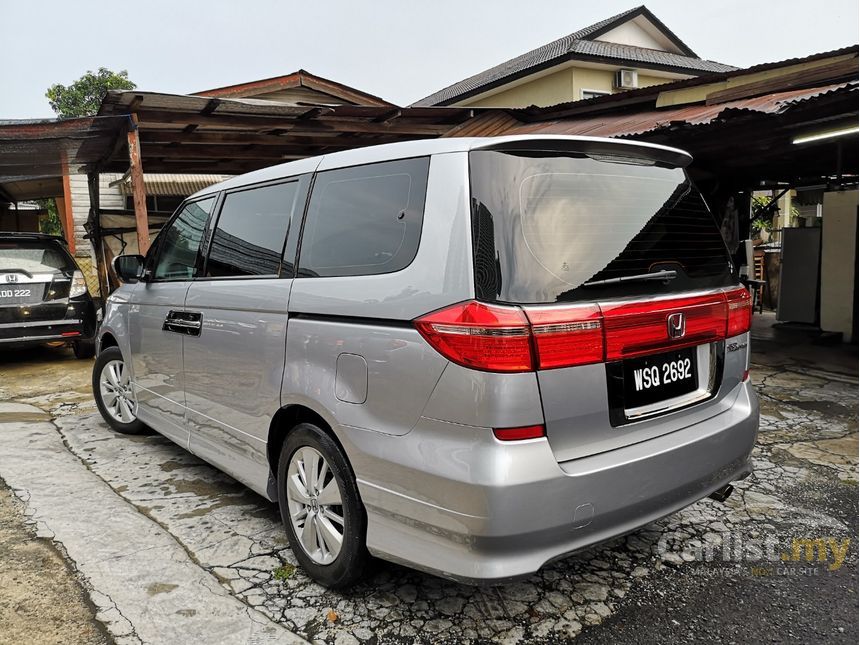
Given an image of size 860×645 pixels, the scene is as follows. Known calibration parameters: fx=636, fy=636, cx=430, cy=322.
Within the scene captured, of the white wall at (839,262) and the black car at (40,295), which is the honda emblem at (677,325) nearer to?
the black car at (40,295)

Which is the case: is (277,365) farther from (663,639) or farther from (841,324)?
(841,324)

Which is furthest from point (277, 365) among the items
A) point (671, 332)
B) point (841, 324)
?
point (841, 324)

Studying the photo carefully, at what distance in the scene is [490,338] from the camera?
6.40 ft

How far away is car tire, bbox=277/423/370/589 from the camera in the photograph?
7.91ft

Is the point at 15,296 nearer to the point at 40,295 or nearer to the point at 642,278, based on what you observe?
the point at 40,295

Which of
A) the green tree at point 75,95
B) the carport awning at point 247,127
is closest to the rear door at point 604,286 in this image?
the carport awning at point 247,127

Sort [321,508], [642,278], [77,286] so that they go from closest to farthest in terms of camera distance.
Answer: [642,278]
[321,508]
[77,286]

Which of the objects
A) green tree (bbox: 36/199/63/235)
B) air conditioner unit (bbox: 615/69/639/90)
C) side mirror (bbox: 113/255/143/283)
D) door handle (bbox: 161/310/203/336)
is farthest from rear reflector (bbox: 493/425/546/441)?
green tree (bbox: 36/199/63/235)

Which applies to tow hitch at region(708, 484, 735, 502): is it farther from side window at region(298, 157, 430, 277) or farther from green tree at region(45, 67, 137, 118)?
green tree at region(45, 67, 137, 118)

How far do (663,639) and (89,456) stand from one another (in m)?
3.78

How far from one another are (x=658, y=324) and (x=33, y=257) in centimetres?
777

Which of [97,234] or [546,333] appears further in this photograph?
[97,234]

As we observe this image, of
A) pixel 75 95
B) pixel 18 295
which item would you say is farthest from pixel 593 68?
pixel 75 95

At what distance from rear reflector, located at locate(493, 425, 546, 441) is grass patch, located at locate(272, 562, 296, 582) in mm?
1348
